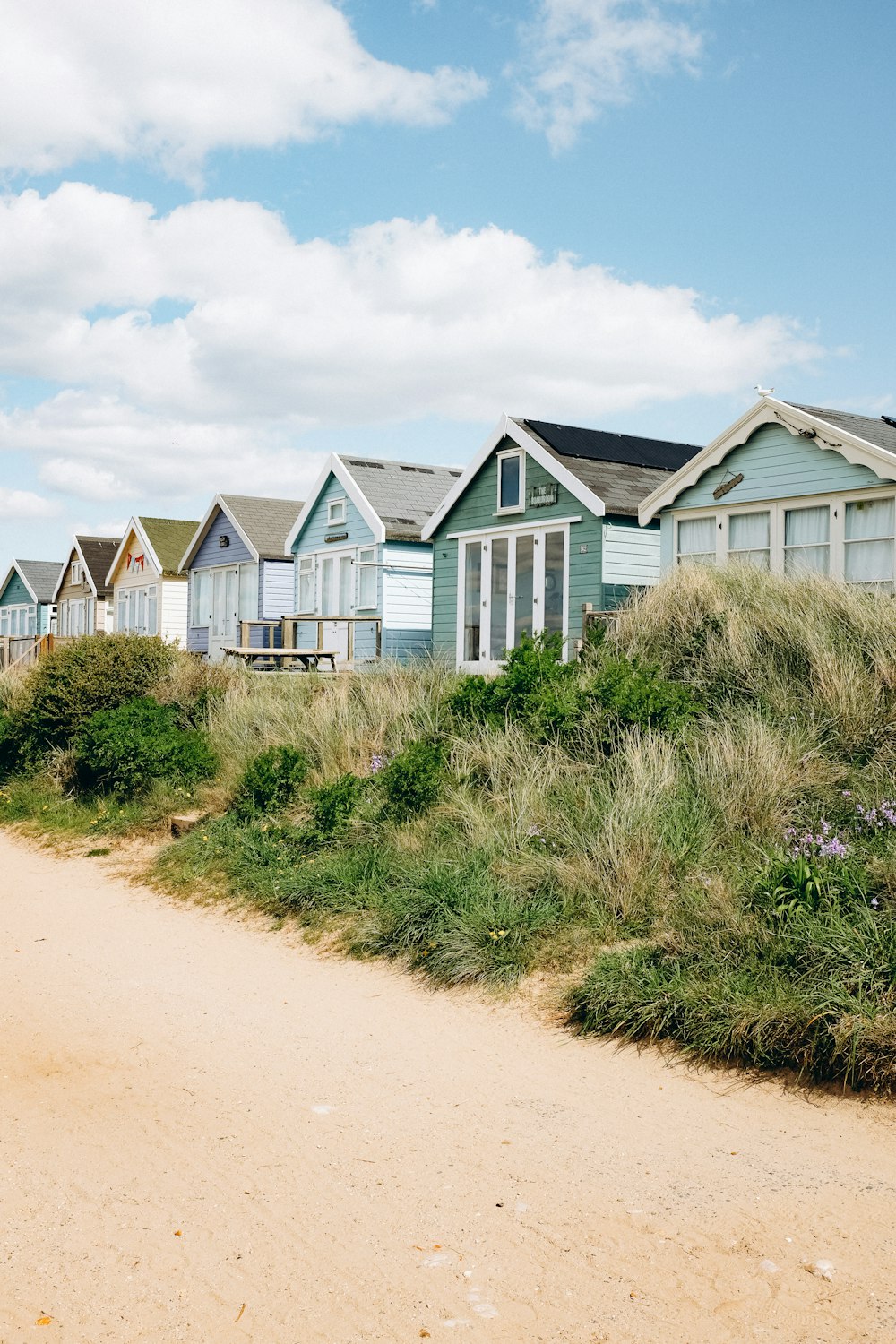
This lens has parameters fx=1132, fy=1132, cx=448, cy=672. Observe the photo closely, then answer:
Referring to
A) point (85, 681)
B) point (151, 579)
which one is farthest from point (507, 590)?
point (151, 579)

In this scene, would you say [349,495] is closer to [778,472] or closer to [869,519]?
[778,472]

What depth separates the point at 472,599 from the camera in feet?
→ 68.8

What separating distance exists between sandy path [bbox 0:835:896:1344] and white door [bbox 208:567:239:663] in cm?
2323

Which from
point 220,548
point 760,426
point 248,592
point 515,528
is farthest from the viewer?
point 220,548

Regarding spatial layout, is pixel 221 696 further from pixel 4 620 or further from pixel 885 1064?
pixel 4 620

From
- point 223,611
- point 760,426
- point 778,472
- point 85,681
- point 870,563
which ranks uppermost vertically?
point 760,426

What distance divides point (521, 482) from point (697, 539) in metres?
4.03

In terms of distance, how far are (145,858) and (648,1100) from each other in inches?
296

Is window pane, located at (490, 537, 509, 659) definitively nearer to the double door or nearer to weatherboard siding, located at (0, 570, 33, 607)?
the double door

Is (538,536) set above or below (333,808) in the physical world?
above

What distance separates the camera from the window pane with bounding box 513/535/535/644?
1960cm

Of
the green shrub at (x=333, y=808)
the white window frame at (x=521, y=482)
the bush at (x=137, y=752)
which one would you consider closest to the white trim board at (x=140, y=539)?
the white window frame at (x=521, y=482)

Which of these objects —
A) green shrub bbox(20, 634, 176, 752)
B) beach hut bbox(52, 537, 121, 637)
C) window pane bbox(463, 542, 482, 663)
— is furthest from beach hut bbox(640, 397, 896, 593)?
beach hut bbox(52, 537, 121, 637)

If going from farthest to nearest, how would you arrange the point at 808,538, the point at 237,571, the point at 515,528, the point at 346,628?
the point at 237,571 < the point at 346,628 < the point at 515,528 < the point at 808,538
